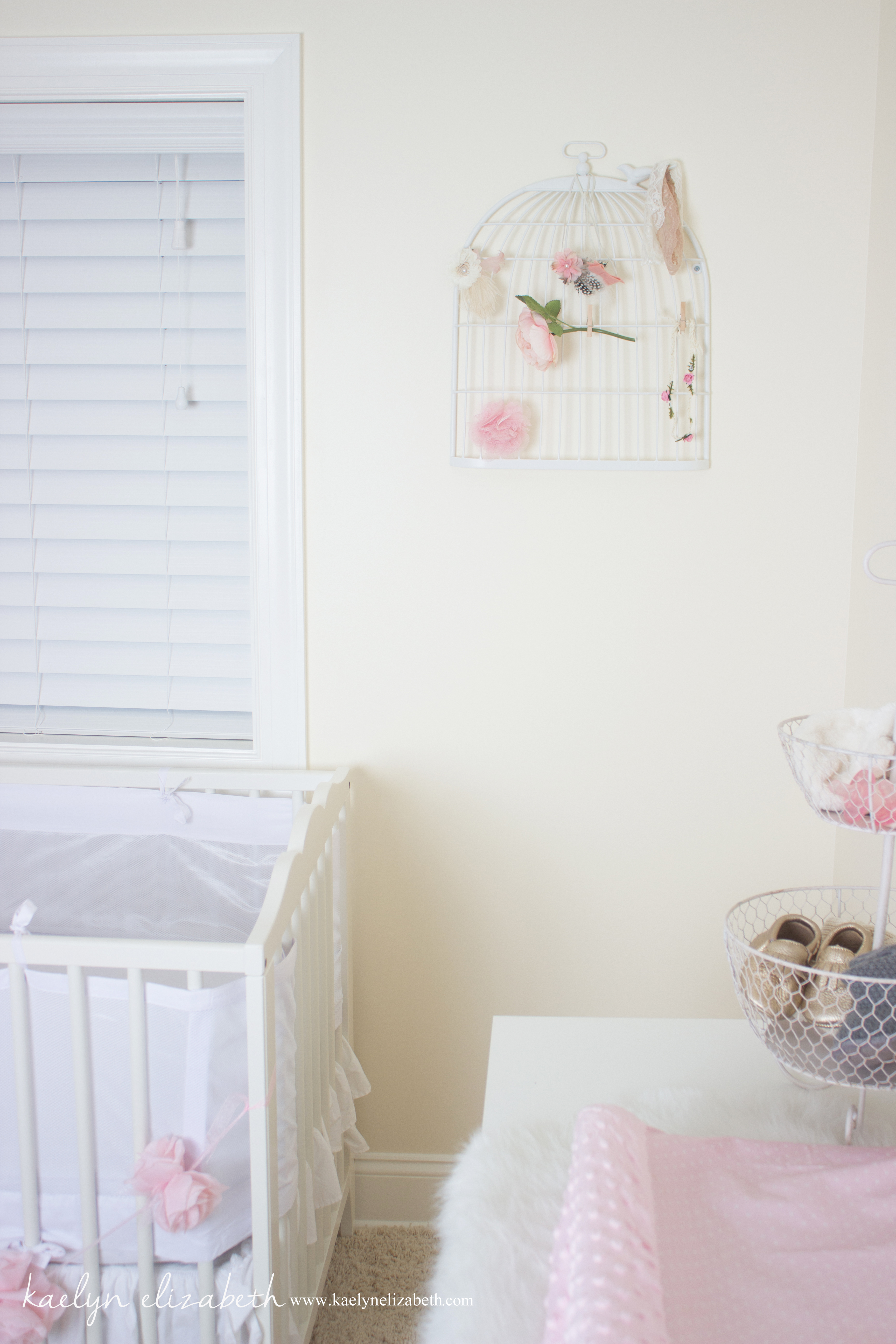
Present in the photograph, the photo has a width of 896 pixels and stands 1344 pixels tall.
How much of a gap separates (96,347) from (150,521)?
334 millimetres

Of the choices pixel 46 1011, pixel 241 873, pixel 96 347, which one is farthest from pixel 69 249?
pixel 46 1011

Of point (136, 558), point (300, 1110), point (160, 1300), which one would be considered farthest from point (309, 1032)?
point (136, 558)

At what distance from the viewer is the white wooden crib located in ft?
3.43

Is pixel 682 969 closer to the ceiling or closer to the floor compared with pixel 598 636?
closer to the floor

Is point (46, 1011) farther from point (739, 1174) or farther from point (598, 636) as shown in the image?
point (598, 636)

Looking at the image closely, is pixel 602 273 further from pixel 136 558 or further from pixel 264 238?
pixel 136 558

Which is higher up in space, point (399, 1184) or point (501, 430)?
point (501, 430)

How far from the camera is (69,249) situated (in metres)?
1.68

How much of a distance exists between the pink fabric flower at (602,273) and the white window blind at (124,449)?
2.04ft

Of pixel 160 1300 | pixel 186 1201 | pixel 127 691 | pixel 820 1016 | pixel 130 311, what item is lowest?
pixel 160 1300

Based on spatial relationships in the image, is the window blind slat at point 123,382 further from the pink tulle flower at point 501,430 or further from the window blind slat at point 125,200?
the pink tulle flower at point 501,430

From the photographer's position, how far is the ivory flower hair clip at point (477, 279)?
1.50 metres

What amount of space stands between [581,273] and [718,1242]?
1.35 m

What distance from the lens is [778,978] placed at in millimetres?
864
